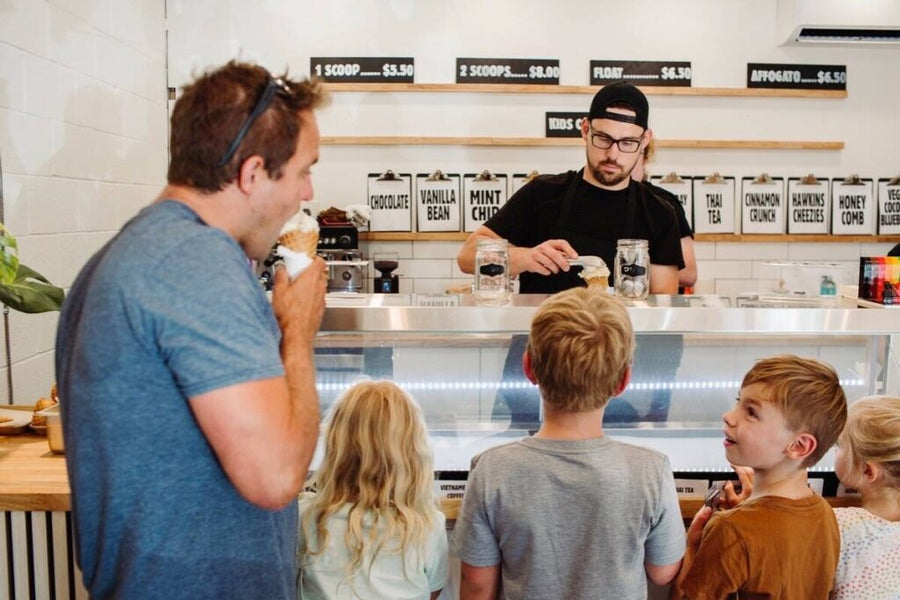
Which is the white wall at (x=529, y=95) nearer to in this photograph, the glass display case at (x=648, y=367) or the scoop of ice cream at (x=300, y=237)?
the glass display case at (x=648, y=367)

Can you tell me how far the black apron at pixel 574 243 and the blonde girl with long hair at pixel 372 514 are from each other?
1311mm

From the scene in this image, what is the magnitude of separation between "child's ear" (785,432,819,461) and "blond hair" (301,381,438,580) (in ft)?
2.31

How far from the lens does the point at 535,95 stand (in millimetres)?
5527

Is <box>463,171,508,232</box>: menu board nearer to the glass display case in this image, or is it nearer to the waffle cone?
the glass display case

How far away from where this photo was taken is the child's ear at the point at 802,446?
1.75 metres

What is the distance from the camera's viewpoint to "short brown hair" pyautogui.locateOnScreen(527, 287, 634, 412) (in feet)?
5.28

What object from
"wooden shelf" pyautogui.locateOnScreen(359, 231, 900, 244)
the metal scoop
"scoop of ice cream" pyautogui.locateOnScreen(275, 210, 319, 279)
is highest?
"wooden shelf" pyautogui.locateOnScreen(359, 231, 900, 244)

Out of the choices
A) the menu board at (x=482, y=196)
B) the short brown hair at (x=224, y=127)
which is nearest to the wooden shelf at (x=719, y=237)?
the menu board at (x=482, y=196)

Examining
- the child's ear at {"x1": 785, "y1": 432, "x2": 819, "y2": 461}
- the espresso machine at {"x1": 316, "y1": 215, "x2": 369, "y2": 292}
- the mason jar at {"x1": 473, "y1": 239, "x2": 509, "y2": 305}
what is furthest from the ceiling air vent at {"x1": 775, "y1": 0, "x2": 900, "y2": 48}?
the child's ear at {"x1": 785, "y1": 432, "x2": 819, "y2": 461}

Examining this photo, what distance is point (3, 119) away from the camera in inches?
129

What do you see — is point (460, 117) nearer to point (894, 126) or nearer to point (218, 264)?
point (894, 126)

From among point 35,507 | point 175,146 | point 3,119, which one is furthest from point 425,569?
point 3,119

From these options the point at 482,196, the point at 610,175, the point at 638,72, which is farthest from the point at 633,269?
the point at 638,72

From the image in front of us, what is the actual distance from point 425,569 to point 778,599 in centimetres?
67
